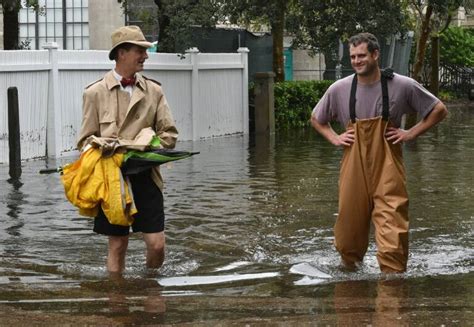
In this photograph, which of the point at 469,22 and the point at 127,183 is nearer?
the point at 127,183

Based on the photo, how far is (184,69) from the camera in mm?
22078

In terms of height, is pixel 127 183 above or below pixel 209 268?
above

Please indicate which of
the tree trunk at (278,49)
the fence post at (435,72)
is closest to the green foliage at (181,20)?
the tree trunk at (278,49)

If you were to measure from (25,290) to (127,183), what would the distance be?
3.26ft

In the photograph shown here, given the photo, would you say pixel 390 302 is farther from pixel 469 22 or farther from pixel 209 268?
pixel 469 22

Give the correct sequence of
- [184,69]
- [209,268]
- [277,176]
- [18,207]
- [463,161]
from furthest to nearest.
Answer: [184,69] → [463,161] → [277,176] → [18,207] → [209,268]

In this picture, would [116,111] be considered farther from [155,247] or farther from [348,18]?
[348,18]

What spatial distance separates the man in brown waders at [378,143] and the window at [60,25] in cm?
3356

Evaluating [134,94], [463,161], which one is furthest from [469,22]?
[134,94]

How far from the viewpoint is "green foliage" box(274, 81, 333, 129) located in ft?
85.8

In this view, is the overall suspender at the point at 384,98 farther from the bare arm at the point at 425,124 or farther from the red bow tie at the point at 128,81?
the red bow tie at the point at 128,81

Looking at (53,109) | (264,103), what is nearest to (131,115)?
(53,109)

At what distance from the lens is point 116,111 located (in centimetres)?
772

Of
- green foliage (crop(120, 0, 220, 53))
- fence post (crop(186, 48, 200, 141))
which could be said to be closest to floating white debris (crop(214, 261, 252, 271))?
fence post (crop(186, 48, 200, 141))
